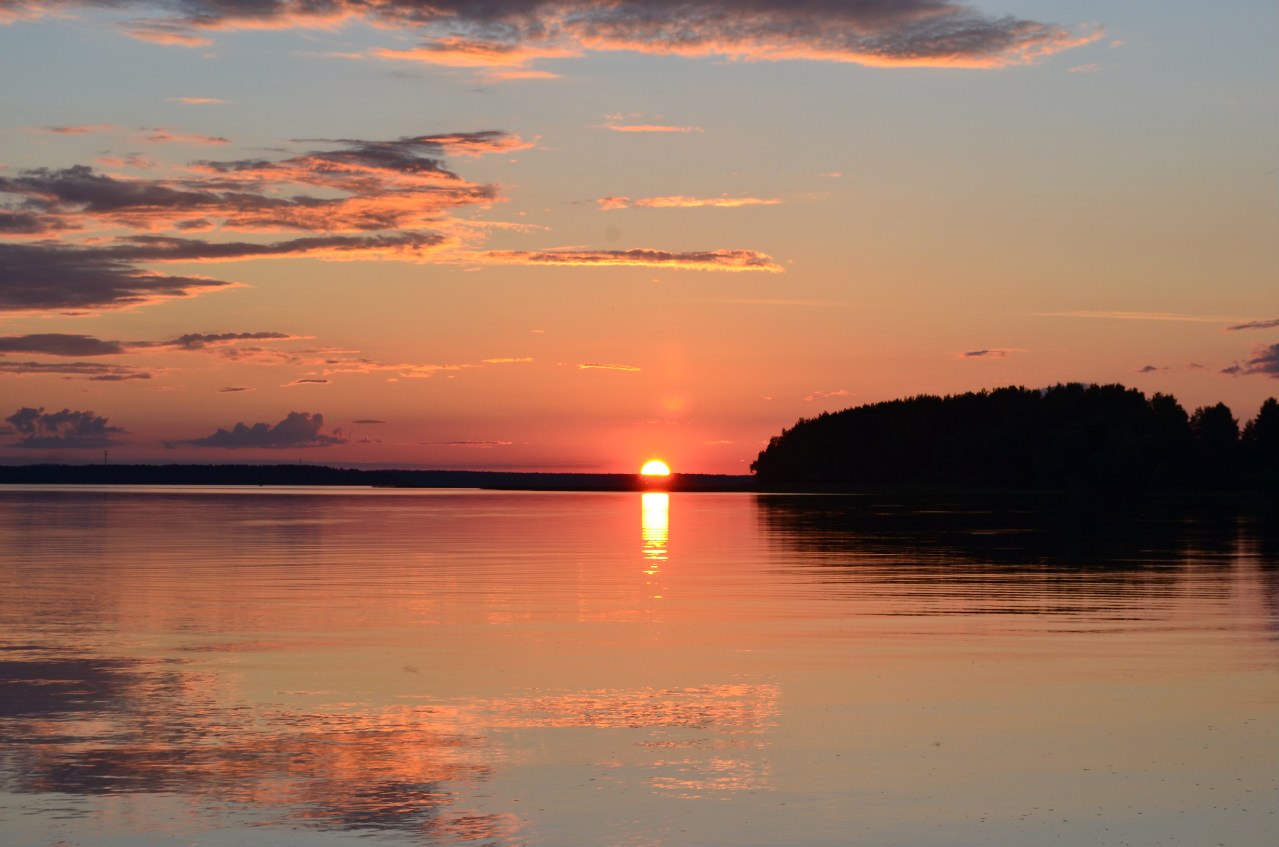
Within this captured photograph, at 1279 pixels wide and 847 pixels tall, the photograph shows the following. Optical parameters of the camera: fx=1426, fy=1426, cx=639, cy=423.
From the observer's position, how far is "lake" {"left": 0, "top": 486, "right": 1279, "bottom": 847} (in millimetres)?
14344

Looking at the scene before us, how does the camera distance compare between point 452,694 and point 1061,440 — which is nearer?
point 452,694

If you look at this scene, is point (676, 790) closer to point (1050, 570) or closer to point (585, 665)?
point (585, 665)

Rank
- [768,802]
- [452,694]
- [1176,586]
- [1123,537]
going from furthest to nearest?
1. [1123,537]
2. [1176,586]
3. [452,694]
4. [768,802]

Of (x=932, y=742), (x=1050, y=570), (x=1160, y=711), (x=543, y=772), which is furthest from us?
(x=1050, y=570)

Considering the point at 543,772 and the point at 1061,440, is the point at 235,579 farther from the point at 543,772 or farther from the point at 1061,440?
the point at 1061,440

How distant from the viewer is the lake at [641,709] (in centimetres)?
1434

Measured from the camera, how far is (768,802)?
14906 millimetres

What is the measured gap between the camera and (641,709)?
2020 cm

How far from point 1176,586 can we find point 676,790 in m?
28.1

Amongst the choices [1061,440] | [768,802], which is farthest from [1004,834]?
[1061,440]

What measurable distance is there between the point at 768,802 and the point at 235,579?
3049 cm

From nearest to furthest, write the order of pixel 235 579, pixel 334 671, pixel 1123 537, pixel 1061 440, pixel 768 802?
pixel 768 802, pixel 334 671, pixel 235 579, pixel 1123 537, pixel 1061 440

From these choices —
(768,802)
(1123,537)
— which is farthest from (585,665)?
(1123,537)

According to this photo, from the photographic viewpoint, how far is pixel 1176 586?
129 feet
